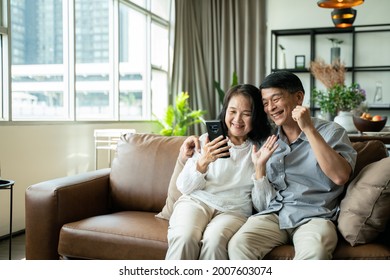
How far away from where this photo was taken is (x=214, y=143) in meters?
1.94

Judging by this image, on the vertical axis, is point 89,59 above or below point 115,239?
above

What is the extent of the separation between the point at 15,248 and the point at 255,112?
195cm

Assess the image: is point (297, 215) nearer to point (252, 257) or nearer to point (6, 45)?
point (252, 257)

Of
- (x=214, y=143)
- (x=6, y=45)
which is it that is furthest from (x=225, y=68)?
(x=214, y=143)

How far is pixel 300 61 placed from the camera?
6312 millimetres

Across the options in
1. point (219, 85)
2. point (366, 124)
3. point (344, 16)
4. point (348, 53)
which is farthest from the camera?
point (219, 85)

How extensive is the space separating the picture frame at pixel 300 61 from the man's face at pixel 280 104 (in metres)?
4.54

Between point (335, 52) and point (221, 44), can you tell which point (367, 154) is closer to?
point (335, 52)

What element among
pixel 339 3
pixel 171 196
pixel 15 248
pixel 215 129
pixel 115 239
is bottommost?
pixel 15 248

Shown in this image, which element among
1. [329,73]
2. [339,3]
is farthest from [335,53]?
[339,3]

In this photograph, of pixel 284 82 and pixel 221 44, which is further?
pixel 221 44

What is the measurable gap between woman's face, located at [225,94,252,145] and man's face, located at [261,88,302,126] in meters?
0.09

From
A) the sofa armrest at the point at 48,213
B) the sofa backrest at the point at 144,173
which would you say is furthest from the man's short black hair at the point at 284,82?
the sofa armrest at the point at 48,213
